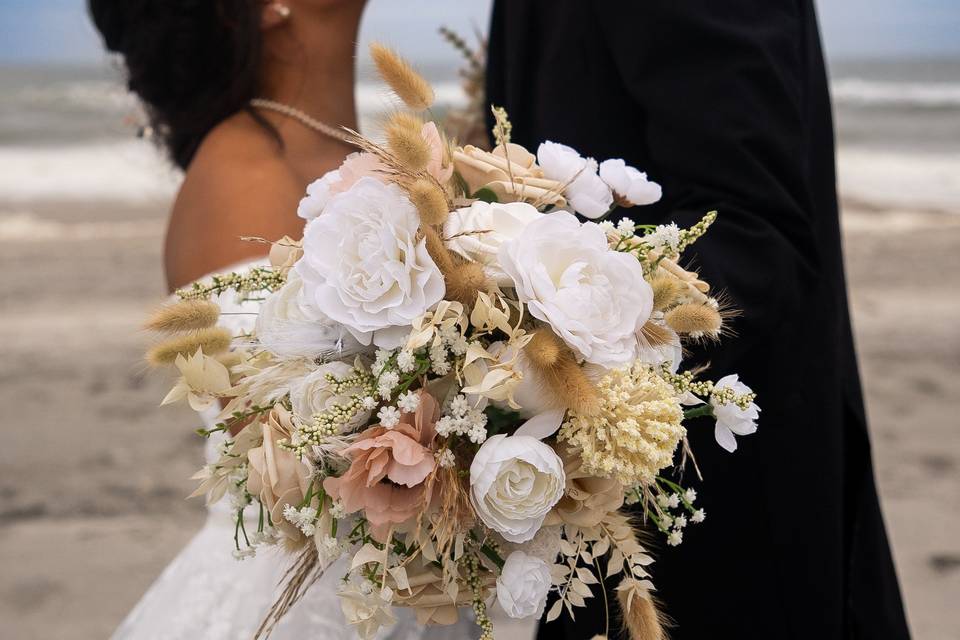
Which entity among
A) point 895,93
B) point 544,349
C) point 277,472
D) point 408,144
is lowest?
point 895,93

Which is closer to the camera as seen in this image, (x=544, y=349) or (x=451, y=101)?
(x=544, y=349)

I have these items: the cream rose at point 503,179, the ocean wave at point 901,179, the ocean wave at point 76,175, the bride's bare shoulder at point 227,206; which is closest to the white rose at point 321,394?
the cream rose at point 503,179

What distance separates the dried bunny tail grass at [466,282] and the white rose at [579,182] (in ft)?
0.71

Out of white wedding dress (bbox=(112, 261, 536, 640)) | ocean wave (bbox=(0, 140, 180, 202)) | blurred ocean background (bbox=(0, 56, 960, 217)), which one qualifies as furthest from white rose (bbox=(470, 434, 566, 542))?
ocean wave (bbox=(0, 140, 180, 202))

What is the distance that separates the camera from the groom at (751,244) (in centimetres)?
153

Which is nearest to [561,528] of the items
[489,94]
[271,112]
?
[489,94]

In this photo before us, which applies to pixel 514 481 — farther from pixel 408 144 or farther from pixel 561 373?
pixel 408 144

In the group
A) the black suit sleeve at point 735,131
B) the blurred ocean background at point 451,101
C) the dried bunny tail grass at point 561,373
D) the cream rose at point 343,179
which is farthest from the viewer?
the blurred ocean background at point 451,101

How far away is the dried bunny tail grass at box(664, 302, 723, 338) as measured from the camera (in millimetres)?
1066

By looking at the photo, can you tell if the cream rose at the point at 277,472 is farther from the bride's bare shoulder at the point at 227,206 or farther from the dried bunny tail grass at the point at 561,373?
the bride's bare shoulder at the point at 227,206

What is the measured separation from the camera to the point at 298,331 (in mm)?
1064

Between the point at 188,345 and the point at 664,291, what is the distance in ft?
1.98

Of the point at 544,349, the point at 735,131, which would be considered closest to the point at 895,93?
the point at 735,131

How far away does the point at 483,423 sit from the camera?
1016 mm
